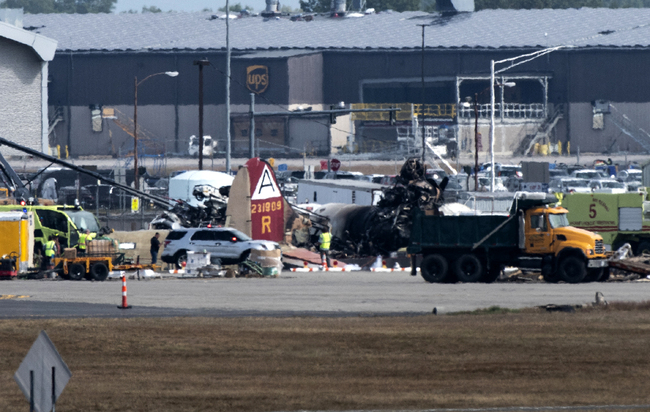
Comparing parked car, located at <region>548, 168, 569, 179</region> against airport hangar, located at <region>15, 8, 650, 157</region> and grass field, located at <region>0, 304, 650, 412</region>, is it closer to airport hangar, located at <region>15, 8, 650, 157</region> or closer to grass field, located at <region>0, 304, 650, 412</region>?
airport hangar, located at <region>15, 8, 650, 157</region>

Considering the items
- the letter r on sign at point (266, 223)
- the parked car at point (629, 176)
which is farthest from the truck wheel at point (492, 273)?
the parked car at point (629, 176)

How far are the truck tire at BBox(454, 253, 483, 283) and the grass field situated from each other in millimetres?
10182

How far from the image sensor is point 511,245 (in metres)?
32.5

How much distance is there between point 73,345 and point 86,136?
8940 centimetres

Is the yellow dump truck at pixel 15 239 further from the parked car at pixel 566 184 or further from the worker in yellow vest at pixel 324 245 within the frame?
the parked car at pixel 566 184

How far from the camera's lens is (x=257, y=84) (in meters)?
103

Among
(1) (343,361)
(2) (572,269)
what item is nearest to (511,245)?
(2) (572,269)

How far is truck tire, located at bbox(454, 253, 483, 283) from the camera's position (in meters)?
32.7

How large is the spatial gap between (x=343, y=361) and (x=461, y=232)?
16.6 meters

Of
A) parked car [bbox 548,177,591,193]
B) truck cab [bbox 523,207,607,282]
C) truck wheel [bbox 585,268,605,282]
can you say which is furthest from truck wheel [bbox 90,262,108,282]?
parked car [bbox 548,177,591,193]

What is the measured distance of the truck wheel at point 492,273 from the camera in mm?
32969

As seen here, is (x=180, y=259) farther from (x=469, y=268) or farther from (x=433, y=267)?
(x=469, y=268)

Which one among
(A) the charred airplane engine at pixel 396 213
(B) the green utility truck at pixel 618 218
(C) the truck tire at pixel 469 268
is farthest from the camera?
(A) the charred airplane engine at pixel 396 213

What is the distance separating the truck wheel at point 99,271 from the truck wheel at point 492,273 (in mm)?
12247
